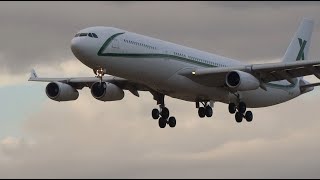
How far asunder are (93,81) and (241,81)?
44.2 feet

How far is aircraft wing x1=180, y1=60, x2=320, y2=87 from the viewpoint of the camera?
91000 millimetres

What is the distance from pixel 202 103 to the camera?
95.8m

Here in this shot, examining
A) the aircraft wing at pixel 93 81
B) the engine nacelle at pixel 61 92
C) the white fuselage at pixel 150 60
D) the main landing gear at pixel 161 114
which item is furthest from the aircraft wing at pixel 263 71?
the engine nacelle at pixel 61 92

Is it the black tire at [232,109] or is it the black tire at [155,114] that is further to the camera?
the black tire at [155,114]

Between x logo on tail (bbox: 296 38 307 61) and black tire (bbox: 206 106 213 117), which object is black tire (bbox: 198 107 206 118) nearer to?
black tire (bbox: 206 106 213 117)

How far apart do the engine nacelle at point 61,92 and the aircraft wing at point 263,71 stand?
36.7 ft

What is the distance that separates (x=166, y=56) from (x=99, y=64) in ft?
21.2

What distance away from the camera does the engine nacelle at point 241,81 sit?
90562mm

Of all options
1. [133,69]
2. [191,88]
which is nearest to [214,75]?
[191,88]

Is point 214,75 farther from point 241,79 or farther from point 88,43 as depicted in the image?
point 88,43

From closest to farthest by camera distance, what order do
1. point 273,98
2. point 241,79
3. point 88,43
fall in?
1. point 88,43
2. point 241,79
3. point 273,98

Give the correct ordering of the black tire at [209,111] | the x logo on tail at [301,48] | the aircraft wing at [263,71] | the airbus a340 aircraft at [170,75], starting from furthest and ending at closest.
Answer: the x logo on tail at [301,48], the black tire at [209,111], the aircraft wing at [263,71], the airbus a340 aircraft at [170,75]

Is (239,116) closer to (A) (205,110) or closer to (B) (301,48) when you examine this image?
(A) (205,110)

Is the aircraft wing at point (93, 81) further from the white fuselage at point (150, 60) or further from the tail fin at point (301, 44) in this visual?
the tail fin at point (301, 44)
